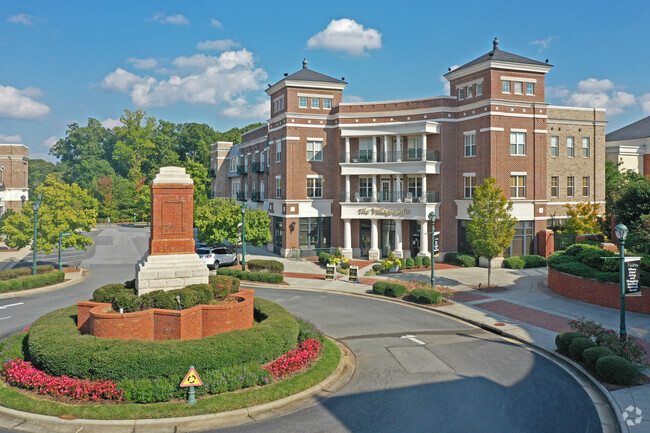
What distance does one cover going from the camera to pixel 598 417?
11258 millimetres

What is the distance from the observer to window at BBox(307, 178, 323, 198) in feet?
139

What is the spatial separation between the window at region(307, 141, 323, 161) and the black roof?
3653 cm

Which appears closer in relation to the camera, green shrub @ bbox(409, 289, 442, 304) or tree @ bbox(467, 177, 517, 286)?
green shrub @ bbox(409, 289, 442, 304)

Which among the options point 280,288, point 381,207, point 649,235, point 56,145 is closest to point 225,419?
point 280,288

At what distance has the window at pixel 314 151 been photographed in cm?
4219

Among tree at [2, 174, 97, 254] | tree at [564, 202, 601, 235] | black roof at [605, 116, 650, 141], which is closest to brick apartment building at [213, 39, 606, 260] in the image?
tree at [564, 202, 601, 235]

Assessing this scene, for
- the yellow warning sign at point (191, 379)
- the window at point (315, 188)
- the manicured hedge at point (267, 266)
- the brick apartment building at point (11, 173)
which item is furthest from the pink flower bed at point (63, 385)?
the brick apartment building at point (11, 173)

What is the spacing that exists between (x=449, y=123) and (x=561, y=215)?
12.5 meters

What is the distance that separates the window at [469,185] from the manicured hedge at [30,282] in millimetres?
29513

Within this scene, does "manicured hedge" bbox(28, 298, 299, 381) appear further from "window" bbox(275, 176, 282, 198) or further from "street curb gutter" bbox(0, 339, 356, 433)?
"window" bbox(275, 176, 282, 198)

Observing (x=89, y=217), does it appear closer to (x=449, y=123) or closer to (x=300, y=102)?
(x=300, y=102)

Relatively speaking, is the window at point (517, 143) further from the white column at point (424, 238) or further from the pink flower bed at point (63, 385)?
the pink flower bed at point (63, 385)

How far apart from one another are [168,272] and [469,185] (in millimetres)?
28742

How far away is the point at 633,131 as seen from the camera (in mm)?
56031
